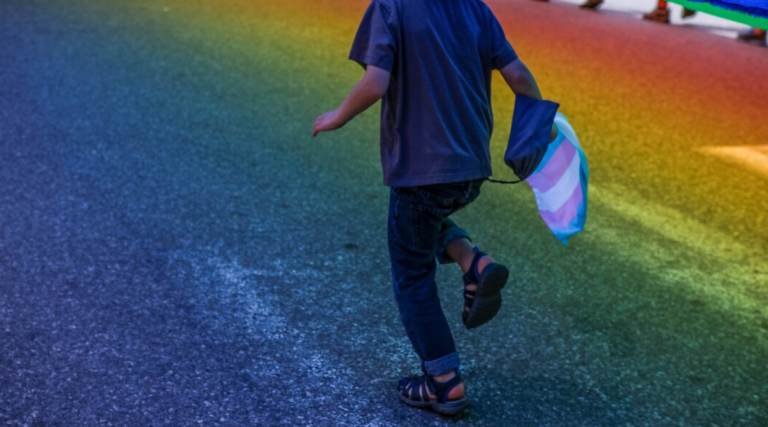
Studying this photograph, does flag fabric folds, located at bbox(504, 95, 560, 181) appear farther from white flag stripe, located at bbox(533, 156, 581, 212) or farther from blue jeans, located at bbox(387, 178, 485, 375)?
white flag stripe, located at bbox(533, 156, 581, 212)

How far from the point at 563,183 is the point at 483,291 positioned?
60 centimetres

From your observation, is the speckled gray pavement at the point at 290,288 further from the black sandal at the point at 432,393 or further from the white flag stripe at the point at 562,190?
the white flag stripe at the point at 562,190

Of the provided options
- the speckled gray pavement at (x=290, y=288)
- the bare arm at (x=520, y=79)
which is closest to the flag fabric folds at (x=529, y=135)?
the bare arm at (x=520, y=79)

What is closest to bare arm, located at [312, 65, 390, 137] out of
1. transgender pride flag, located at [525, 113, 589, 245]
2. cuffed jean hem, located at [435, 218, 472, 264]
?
cuffed jean hem, located at [435, 218, 472, 264]

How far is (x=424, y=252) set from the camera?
9.19 feet

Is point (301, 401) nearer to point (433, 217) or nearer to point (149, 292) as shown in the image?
point (433, 217)

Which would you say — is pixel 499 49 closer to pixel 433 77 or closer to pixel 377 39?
pixel 433 77

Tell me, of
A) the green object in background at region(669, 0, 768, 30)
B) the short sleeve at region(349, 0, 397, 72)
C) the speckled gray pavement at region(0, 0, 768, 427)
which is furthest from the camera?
the green object in background at region(669, 0, 768, 30)

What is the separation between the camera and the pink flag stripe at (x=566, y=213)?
3090 mm

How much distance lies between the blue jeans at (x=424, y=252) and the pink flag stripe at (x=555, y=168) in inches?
15.9

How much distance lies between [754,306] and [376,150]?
246cm

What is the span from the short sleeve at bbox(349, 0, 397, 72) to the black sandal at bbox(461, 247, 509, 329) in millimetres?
675

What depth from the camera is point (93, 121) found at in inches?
224

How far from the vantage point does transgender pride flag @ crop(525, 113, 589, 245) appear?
3080 millimetres
